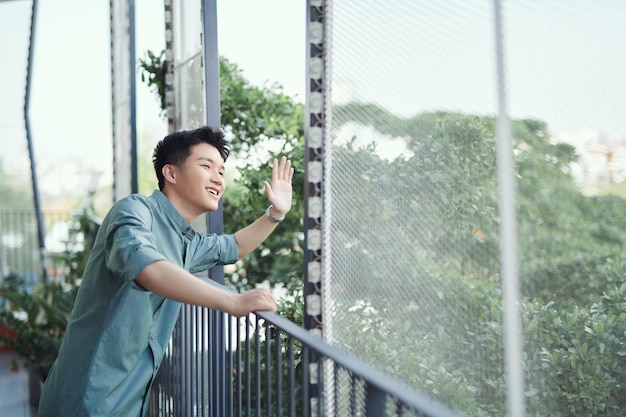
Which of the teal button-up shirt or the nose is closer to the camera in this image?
the teal button-up shirt

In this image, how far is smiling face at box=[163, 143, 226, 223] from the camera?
6.93 feet

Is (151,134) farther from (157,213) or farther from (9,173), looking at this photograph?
(9,173)

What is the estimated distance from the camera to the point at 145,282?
156 centimetres

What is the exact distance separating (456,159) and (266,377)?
67 centimetres

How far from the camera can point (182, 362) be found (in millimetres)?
2576

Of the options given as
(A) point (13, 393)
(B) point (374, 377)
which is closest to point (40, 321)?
(A) point (13, 393)

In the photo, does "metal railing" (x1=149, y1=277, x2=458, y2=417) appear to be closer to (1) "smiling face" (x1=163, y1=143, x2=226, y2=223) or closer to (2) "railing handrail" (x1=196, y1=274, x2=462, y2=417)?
(2) "railing handrail" (x1=196, y1=274, x2=462, y2=417)

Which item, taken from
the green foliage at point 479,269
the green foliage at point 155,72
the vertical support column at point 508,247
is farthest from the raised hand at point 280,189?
the green foliage at point 155,72

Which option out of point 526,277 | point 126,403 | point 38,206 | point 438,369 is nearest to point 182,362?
point 126,403

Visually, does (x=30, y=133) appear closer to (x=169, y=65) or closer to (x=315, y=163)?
(x=169, y=65)

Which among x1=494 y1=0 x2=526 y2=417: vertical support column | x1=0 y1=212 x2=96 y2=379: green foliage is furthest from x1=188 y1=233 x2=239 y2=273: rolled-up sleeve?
x1=0 y1=212 x2=96 y2=379: green foliage

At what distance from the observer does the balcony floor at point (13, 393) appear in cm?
457

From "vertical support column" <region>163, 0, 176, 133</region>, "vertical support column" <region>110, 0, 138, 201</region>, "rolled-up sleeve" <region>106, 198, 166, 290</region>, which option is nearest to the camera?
"rolled-up sleeve" <region>106, 198, 166, 290</region>

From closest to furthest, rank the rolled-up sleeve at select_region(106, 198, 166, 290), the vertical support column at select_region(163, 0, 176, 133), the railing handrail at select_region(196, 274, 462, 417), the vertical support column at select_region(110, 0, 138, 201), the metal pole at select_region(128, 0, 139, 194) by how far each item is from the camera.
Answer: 1. the railing handrail at select_region(196, 274, 462, 417)
2. the rolled-up sleeve at select_region(106, 198, 166, 290)
3. the vertical support column at select_region(163, 0, 176, 133)
4. the metal pole at select_region(128, 0, 139, 194)
5. the vertical support column at select_region(110, 0, 138, 201)
